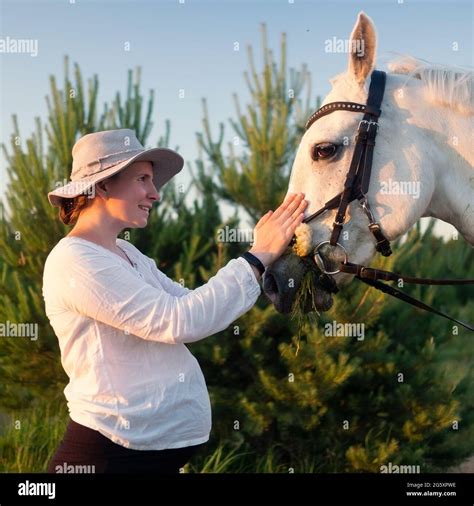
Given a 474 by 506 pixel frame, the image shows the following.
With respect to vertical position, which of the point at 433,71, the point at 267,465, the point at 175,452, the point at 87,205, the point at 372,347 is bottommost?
the point at 267,465

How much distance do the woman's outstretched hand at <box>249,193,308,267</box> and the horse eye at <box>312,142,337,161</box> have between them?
0.23m

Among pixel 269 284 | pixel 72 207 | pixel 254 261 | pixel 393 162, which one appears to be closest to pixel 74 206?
pixel 72 207

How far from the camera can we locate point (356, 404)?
5.97m

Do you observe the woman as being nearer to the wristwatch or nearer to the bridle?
the wristwatch

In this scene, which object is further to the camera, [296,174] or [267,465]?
[267,465]

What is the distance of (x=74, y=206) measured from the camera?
2.58 metres

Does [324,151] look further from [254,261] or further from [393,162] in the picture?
[254,261]

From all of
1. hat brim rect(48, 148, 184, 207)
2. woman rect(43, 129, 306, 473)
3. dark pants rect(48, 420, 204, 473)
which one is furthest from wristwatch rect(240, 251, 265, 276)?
dark pants rect(48, 420, 204, 473)

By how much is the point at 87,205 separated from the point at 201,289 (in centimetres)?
55

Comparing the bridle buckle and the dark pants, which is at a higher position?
the bridle buckle

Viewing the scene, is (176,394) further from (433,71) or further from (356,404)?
(356,404)

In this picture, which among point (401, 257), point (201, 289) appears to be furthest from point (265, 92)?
point (201, 289)

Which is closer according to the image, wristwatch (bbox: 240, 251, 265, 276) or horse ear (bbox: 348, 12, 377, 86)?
wristwatch (bbox: 240, 251, 265, 276)

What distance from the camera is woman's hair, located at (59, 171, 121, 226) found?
2.52m
